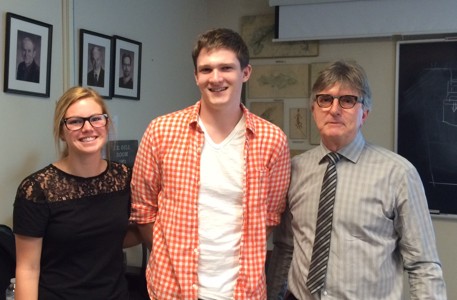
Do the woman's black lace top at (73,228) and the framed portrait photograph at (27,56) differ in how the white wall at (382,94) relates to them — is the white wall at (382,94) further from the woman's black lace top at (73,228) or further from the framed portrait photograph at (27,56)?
the woman's black lace top at (73,228)

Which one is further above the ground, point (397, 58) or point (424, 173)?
point (397, 58)

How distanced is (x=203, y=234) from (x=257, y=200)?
205 millimetres

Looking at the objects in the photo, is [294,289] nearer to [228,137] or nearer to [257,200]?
[257,200]

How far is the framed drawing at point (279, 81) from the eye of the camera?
11.4 ft

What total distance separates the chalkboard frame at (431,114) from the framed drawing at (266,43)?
698 millimetres

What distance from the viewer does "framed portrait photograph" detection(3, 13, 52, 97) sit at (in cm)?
193

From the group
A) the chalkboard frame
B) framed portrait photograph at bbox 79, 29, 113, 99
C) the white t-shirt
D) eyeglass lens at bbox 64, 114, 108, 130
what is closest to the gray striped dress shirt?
the white t-shirt

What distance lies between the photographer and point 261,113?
11.8ft

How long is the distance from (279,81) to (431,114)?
1.14 metres

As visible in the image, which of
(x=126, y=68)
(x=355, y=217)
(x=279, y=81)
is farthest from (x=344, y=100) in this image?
(x=279, y=81)

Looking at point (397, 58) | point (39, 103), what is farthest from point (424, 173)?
point (39, 103)

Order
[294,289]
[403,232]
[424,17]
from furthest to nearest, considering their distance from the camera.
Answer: [424,17]
[294,289]
[403,232]

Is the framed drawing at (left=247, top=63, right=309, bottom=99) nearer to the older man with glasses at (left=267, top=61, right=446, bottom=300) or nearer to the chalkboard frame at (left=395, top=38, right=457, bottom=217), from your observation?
the chalkboard frame at (left=395, top=38, right=457, bottom=217)

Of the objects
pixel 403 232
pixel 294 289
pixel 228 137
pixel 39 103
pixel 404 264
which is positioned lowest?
pixel 294 289
